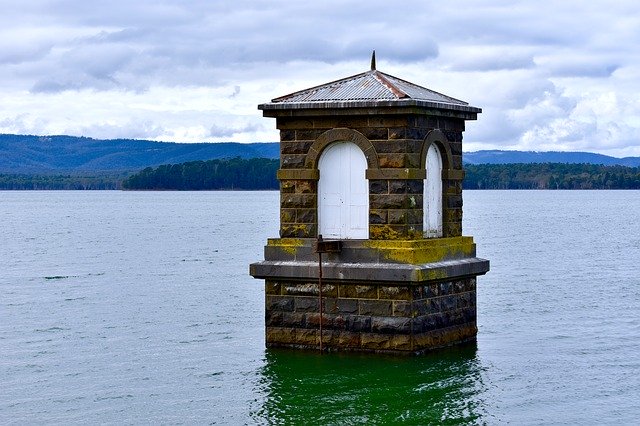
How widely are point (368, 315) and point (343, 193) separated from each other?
78.0 inches

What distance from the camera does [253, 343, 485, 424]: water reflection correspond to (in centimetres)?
1603

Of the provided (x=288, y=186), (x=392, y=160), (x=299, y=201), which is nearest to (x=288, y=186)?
(x=288, y=186)

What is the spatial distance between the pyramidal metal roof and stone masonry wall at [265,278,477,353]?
9.02 feet

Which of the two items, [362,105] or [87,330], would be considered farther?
[87,330]

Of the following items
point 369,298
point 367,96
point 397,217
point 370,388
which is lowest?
point 370,388

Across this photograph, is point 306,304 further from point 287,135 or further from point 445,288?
point 287,135

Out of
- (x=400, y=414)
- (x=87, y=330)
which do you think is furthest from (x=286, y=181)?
(x=87, y=330)

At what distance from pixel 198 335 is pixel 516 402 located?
8228mm

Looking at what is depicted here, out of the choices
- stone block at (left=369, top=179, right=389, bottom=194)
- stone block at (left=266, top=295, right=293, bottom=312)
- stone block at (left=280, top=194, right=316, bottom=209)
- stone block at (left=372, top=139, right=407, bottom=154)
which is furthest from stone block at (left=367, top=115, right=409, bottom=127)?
stone block at (left=266, top=295, right=293, bottom=312)

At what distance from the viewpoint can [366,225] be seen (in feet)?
62.6

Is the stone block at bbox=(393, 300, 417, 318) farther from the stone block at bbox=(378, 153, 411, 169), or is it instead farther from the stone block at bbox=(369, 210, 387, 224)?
the stone block at bbox=(378, 153, 411, 169)

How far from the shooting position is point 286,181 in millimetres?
19484

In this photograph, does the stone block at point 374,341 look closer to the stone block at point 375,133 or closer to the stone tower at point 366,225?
the stone tower at point 366,225

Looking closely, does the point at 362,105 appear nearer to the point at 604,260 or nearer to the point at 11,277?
the point at 11,277
